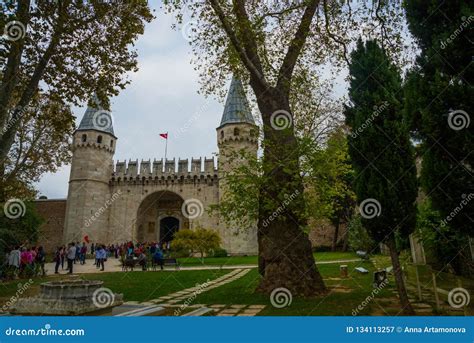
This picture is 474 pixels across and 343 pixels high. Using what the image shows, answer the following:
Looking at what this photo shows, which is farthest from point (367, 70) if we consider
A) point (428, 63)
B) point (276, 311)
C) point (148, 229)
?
point (148, 229)

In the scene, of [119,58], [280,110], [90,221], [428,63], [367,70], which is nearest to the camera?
[428,63]

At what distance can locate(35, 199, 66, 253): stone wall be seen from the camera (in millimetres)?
31703

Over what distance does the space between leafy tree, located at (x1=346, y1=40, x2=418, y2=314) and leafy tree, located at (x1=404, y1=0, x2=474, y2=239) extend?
1.25ft

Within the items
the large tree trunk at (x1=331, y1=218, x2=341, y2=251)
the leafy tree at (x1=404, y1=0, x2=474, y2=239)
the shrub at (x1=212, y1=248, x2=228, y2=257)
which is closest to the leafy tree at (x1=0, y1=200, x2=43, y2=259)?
the shrub at (x1=212, y1=248, x2=228, y2=257)

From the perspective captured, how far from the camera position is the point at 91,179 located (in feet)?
100

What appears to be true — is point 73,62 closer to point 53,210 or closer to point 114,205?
point 114,205

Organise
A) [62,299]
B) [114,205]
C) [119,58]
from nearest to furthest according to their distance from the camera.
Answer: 1. [62,299]
2. [119,58]
3. [114,205]

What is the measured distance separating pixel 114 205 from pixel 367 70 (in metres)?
30.3

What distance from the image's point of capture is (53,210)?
108 ft

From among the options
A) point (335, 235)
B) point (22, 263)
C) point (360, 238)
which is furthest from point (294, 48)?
point (335, 235)

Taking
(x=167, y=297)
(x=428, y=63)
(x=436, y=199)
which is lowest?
(x=167, y=297)

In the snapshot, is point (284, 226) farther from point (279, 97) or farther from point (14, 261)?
point (14, 261)

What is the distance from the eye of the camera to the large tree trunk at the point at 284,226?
309 inches

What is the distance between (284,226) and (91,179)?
26746 mm
